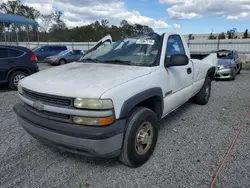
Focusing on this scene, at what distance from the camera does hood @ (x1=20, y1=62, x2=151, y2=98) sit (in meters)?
2.29

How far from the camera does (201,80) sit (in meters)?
5.02

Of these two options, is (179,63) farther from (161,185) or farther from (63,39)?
(63,39)

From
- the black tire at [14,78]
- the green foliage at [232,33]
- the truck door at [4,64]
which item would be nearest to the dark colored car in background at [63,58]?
the black tire at [14,78]

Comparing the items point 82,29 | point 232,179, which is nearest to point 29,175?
point 232,179

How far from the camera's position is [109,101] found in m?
2.24

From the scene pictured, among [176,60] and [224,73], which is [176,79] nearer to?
[176,60]

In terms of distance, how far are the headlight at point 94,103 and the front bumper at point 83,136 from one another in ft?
0.73

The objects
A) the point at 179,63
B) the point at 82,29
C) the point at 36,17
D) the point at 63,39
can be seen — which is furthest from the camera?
the point at 36,17

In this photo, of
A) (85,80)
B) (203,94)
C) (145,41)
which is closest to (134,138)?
(85,80)

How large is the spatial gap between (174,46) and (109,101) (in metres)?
2.16

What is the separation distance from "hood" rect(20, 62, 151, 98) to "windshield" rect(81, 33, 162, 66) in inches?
9.6

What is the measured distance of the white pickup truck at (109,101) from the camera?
226cm

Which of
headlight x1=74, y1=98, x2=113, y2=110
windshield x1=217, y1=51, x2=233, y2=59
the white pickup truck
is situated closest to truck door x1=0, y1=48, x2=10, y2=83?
the white pickup truck

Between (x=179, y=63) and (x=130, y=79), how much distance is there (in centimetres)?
106
